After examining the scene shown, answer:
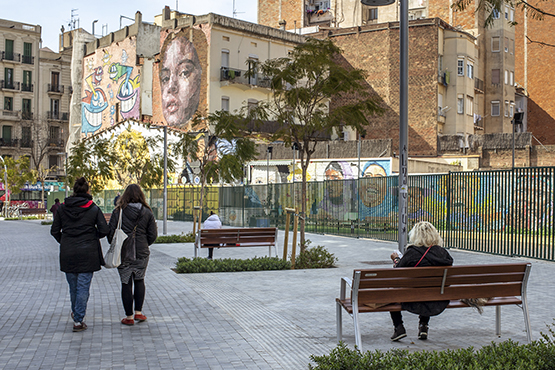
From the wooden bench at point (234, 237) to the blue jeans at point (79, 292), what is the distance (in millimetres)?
7549

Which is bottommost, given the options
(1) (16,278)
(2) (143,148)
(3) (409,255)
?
(1) (16,278)

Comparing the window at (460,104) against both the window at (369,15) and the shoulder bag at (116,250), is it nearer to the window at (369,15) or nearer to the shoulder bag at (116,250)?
the window at (369,15)

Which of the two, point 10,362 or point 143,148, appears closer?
point 10,362

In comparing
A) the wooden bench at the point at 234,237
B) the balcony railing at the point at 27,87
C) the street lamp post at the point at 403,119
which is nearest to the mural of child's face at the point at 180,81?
the balcony railing at the point at 27,87

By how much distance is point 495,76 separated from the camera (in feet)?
202

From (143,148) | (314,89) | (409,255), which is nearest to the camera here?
(409,255)

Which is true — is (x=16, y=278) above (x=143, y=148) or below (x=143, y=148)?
Answer: below

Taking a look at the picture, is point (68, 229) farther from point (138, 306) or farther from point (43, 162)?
point (43, 162)


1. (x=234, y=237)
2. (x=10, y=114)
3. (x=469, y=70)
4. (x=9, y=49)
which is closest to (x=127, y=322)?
(x=234, y=237)

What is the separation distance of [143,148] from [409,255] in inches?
968

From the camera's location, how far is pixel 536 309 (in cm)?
871

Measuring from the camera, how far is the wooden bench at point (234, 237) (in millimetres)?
15070

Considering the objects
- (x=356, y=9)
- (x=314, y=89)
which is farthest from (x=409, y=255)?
(x=356, y=9)

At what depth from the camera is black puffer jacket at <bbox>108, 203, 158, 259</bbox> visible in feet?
24.8
